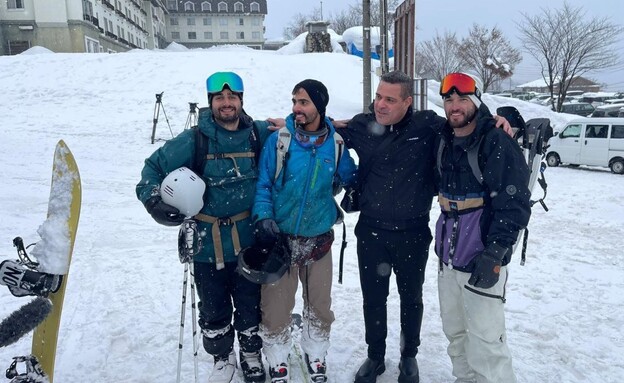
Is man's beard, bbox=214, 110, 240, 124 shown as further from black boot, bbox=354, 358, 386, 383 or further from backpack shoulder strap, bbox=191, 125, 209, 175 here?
black boot, bbox=354, 358, 386, 383

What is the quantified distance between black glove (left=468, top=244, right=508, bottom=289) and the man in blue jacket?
3.29ft

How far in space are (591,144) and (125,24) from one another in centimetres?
4708

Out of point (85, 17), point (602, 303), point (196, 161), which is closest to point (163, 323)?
point (196, 161)

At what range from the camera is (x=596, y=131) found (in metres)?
13.6

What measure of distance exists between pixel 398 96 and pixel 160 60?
71.8ft

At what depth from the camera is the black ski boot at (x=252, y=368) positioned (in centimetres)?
317

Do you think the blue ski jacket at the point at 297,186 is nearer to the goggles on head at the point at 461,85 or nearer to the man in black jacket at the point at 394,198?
the man in black jacket at the point at 394,198

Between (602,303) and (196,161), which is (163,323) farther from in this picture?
(602,303)

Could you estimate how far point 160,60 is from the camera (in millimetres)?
22297

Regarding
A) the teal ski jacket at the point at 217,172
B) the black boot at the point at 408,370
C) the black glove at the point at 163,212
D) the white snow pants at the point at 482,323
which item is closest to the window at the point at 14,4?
the teal ski jacket at the point at 217,172

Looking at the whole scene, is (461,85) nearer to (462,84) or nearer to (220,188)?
(462,84)

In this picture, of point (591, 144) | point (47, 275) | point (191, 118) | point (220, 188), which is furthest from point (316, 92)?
point (591, 144)

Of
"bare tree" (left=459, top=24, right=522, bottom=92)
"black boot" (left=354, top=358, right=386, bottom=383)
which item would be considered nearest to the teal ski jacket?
"black boot" (left=354, top=358, right=386, bottom=383)

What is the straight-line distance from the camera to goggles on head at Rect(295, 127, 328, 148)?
2.92 metres
